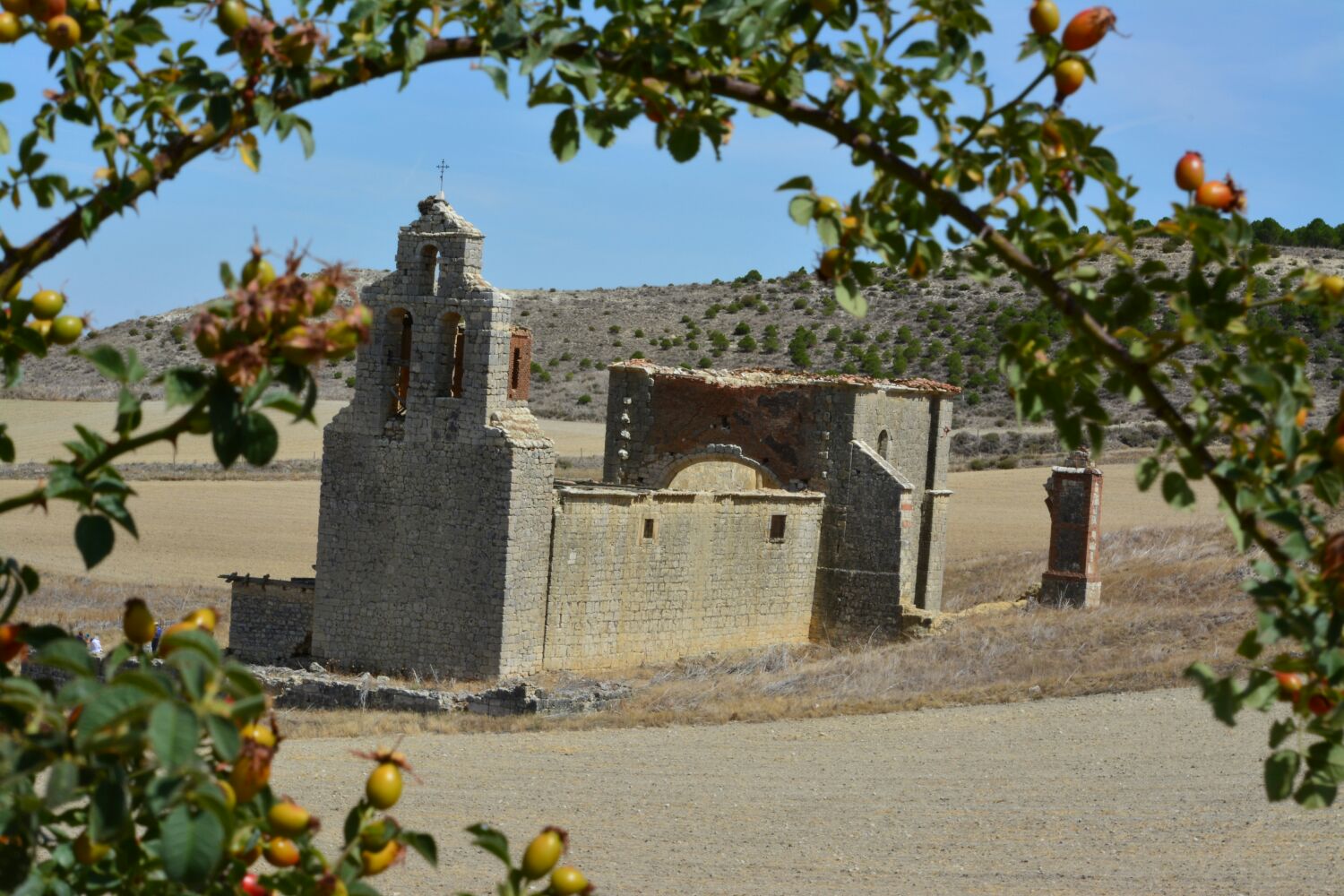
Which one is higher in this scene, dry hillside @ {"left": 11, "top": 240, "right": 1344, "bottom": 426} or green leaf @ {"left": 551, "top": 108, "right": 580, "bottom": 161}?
dry hillside @ {"left": 11, "top": 240, "right": 1344, "bottom": 426}

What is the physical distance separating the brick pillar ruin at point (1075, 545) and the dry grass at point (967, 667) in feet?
2.06

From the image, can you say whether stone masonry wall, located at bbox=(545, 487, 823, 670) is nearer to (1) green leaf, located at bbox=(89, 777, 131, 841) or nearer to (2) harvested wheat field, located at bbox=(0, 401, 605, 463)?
(1) green leaf, located at bbox=(89, 777, 131, 841)

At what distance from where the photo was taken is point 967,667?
20.4 metres

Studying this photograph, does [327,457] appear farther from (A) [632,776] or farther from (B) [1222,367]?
(B) [1222,367]

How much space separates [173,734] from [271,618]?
866 inches

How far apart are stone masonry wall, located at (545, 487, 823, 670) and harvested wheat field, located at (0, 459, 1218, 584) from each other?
1403 cm

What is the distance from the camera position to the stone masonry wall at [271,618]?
22.9 m

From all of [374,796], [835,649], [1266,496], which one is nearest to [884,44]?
[1266,496]

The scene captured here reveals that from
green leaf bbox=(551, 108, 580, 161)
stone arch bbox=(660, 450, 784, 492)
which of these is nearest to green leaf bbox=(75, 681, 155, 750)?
green leaf bbox=(551, 108, 580, 161)

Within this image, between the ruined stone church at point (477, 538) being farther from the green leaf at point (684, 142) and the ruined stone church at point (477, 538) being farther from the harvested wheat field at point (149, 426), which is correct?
Result: the harvested wheat field at point (149, 426)

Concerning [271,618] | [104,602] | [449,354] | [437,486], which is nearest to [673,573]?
[437,486]

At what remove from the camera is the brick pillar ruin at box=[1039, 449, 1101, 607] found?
2655cm

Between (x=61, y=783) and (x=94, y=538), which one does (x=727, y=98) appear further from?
(x=61, y=783)

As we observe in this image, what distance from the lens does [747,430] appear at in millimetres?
27547
